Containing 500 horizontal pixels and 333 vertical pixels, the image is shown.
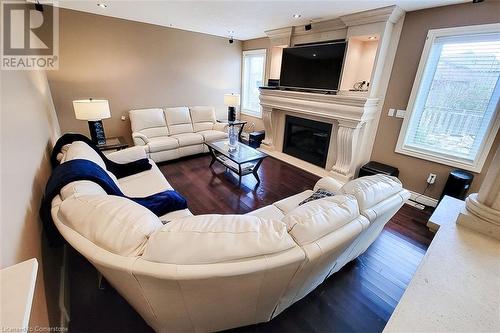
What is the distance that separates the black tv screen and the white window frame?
1012 mm

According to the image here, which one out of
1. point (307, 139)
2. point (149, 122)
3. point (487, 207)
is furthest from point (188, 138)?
point (487, 207)

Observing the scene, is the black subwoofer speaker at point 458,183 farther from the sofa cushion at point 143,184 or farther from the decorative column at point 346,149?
the sofa cushion at point 143,184

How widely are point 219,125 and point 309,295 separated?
3.80m

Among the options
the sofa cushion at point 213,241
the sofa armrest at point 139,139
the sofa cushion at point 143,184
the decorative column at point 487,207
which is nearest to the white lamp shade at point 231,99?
the sofa armrest at point 139,139

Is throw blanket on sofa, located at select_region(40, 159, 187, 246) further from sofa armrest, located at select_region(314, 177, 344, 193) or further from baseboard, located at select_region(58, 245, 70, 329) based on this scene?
sofa armrest, located at select_region(314, 177, 344, 193)

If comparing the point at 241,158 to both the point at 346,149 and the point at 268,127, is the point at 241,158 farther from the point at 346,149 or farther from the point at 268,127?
the point at 268,127

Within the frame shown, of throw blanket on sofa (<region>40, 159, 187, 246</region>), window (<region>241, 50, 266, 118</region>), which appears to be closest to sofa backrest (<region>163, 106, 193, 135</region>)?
window (<region>241, 50, 266, 118</region>)

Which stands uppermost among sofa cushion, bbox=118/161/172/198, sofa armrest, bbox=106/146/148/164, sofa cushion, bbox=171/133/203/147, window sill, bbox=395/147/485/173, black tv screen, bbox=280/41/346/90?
black tv screen, bbox=280/41/346/90

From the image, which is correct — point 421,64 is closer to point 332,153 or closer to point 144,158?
point 332,153

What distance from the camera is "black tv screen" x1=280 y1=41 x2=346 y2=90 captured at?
10.9 ft

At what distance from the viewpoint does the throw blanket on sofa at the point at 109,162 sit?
6.72 feet

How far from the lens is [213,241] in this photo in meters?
0.86

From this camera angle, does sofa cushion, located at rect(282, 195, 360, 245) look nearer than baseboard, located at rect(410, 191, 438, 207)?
Yes

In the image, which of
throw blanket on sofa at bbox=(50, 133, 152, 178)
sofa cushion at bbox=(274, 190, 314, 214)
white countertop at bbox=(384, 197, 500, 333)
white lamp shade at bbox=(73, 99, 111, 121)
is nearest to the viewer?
white countertop at bbox=(384, 197, 500, 333)
